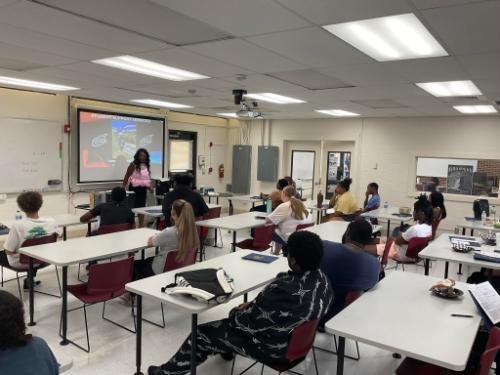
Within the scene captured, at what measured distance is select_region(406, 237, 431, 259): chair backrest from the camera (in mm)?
4523

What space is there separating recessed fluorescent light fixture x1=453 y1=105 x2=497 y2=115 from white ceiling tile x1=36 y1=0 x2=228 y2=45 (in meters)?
5.13

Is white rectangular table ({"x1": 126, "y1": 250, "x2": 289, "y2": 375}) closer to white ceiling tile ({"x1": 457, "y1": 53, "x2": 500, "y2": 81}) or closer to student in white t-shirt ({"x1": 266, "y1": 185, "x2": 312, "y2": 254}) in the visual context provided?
student in white t-shirt ({"x1": 266, "y1": 185, "x2": 312, "y2": 254})

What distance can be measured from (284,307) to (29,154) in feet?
19.7

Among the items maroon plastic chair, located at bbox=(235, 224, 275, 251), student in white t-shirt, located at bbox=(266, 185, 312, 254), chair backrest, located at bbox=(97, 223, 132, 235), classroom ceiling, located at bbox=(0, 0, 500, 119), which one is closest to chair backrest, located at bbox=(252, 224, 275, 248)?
maroon plastic chair, located at bbox=(235, 224, 275, 251)

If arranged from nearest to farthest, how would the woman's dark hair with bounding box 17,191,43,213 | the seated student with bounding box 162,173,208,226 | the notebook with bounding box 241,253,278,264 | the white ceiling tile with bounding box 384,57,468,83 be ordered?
the notebook with bounding box 241,253,278,264 < the white ceiling tile with bounding box 384,57,468,83 < the woman's dark hair with bounding box 17,191,43,213 < the seated student with bounding box 162,173,208,226

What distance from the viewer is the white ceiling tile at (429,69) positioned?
352 cm

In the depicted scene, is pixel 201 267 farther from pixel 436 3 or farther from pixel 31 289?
pixel 436 3

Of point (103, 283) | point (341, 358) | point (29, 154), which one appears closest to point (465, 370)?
point (341, 358)

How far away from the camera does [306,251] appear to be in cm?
222

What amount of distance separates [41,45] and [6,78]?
7.93 feet

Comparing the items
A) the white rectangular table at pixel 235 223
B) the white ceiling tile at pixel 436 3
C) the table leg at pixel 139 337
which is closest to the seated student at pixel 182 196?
the white rectangular table at pixel 235 223

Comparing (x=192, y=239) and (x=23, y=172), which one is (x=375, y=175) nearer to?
(x=192, y=239)

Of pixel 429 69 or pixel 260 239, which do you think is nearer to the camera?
pixel 429 69

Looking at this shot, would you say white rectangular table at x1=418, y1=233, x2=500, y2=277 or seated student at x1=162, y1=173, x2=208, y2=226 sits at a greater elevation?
seated student at x1=162, y1=173, x2=208, y2=226
